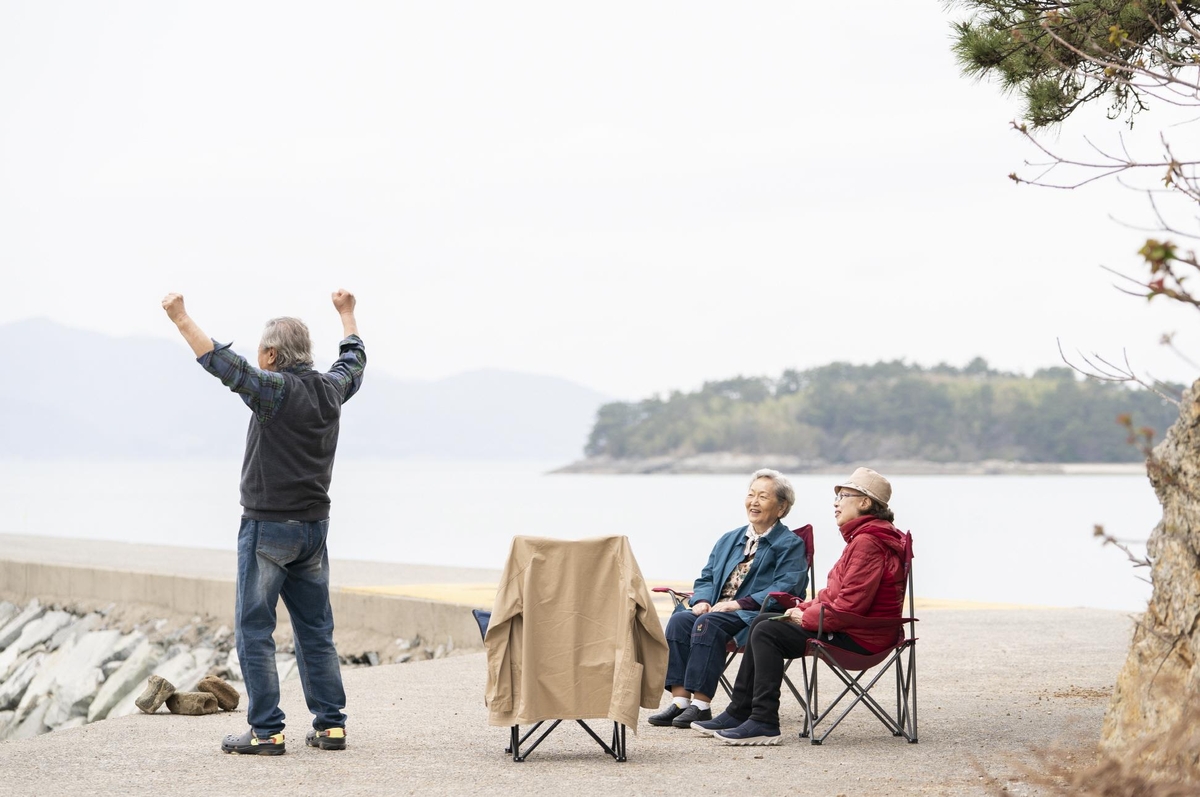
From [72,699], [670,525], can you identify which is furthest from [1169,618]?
[670,525]

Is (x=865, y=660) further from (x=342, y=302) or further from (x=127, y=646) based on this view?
(x=127, y=646)

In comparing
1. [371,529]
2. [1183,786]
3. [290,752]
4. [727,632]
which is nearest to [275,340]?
[290,752]

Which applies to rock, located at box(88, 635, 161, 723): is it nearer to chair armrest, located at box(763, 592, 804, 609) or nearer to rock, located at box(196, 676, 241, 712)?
rock, located at box(196, 676, 241, 712)

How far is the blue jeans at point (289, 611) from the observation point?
5797 mm

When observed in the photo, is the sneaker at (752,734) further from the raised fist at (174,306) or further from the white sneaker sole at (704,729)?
the raised fist at (174,306)

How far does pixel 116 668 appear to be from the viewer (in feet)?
41.3

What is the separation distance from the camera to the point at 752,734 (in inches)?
242

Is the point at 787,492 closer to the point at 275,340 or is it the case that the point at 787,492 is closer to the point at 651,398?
the point at 275,340

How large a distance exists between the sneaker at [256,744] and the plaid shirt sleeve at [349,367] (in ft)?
4.63

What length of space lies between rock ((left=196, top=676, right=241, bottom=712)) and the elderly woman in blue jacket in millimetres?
2184

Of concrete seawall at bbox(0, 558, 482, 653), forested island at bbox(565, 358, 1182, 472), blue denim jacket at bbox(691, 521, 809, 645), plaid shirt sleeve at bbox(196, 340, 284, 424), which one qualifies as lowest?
concrete seawall at bbox(0, 558, 482, 653)

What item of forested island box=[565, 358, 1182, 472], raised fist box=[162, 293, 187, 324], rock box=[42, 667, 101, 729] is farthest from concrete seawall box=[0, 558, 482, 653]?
forested island box=[565, 358, 1182, 472]

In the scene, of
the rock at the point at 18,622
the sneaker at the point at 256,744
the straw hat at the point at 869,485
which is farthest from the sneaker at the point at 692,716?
the rock at the point at 18,622

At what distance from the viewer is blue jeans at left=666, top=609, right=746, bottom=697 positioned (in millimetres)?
6609
